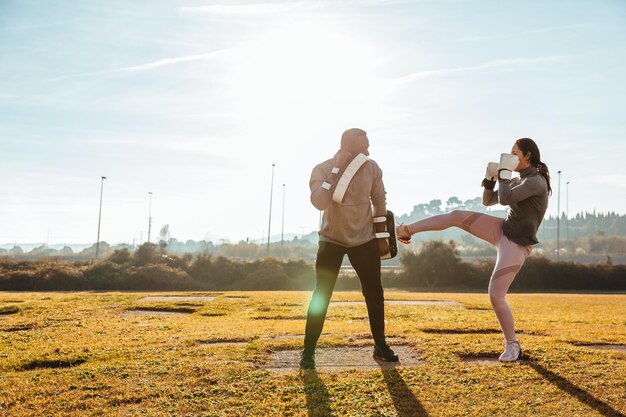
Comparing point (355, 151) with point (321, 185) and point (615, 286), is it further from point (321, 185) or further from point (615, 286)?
point (615, 286)

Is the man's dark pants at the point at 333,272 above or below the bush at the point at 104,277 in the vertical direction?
above

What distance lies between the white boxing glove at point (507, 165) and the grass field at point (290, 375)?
6.12ft

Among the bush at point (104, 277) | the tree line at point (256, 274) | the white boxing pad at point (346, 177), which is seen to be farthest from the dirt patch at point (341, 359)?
the bush at point (104, 277)

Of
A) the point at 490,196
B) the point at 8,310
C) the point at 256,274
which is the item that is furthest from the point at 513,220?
the point at 256,274

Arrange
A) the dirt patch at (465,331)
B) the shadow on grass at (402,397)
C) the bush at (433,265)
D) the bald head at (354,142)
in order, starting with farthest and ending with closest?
the bush at (433,265) < the dirt patch at (465,331) < the bald head at (354,142) < the shadow on grass at (402,397)

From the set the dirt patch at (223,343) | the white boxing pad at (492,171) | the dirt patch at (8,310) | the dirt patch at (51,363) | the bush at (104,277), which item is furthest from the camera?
the bush at (104,277)

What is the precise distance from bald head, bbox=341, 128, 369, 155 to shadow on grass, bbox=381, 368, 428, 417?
222cm

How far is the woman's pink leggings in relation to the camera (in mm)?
5988

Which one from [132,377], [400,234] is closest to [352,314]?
[400,234]

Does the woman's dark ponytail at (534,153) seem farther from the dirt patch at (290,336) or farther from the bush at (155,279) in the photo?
the bush at (155,279)

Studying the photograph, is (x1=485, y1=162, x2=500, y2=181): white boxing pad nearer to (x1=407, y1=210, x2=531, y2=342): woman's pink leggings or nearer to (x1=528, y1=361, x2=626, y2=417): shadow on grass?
(x1=407, y1=210, x2=531, y2=342): woman's pink leggings

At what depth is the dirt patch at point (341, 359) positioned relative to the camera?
564 cm

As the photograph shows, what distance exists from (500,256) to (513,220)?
395 millimetres

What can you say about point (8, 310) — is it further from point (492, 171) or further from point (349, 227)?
point (492, 171)
